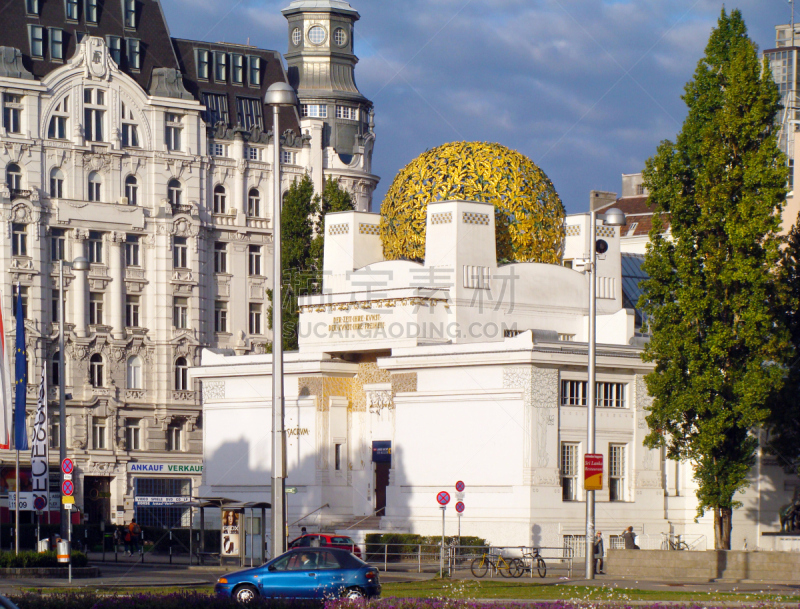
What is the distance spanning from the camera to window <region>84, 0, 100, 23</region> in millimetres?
85125

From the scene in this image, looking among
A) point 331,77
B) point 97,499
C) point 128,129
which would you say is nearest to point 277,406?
point 97,499

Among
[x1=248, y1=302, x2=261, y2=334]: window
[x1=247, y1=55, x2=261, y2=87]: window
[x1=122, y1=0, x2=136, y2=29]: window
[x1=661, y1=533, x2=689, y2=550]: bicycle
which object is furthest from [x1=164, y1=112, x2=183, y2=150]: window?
[x1=661, y1=533, x2=689, y2=550]: bicycle

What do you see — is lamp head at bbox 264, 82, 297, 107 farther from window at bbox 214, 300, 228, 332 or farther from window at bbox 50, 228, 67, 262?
window at bbox 214, 300, 228, 332

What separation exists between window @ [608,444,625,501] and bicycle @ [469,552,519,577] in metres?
7.81

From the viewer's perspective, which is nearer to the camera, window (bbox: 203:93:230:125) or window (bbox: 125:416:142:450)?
window (bbox: 125:416:142:450)

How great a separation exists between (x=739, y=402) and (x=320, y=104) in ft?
173

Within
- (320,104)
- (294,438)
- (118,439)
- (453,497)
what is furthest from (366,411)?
(320,104)

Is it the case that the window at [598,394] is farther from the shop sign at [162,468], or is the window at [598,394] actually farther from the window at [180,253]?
the window at [180,253]

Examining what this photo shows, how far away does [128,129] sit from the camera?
84.9 meters

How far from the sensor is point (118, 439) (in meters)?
82.1

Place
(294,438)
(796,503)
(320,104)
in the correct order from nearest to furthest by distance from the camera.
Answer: (796,503)
(294,438)
(320,104)

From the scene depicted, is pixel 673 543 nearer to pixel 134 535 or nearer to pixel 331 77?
pixel 134 535

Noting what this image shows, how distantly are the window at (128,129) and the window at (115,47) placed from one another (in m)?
2.78

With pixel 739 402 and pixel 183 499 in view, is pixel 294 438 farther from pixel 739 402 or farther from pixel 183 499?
pixel 739 402
